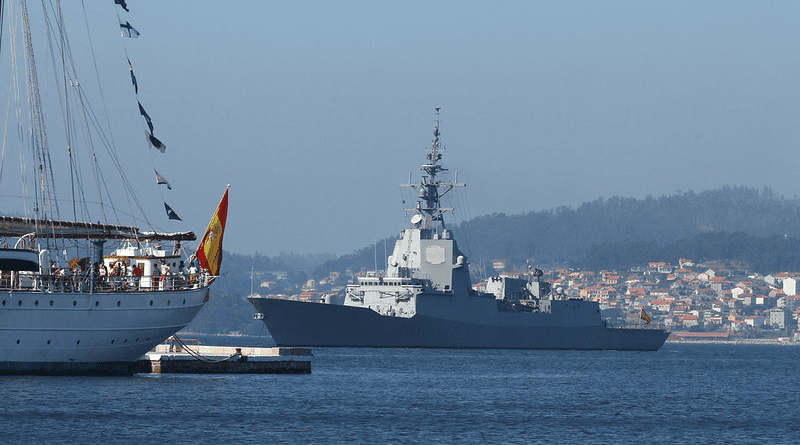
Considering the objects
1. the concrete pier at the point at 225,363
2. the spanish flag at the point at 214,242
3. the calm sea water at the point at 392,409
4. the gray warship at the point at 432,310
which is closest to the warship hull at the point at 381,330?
the gray warship at the point at 432,310

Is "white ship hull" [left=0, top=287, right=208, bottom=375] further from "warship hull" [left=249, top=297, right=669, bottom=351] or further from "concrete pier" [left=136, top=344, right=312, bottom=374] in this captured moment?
"warship hull" [left=249, top=297, right=669, bottom=351]

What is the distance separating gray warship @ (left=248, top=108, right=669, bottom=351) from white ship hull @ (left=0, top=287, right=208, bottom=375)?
115ft

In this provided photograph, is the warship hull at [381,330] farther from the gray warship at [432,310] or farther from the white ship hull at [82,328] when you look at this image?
the white ship hull at [82,328]

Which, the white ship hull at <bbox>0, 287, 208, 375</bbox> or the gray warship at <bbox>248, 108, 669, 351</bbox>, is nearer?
the white ship hull at <bbox>0, 287, 208, 375</bbox>

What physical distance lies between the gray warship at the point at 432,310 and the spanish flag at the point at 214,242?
28676 mm

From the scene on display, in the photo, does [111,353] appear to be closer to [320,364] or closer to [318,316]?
[320,364]

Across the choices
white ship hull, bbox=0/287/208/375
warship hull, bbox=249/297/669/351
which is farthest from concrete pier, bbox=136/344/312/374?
warship hull, bbox=249/297/669/351

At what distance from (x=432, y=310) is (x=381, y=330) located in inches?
160

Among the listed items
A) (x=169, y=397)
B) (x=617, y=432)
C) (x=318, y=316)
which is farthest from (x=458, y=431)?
(x=318, y=316)

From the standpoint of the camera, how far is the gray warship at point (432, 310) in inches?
3287

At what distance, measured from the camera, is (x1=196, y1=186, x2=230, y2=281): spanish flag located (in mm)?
51844

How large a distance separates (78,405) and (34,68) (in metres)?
15.2

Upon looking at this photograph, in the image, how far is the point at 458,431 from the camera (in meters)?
34.4

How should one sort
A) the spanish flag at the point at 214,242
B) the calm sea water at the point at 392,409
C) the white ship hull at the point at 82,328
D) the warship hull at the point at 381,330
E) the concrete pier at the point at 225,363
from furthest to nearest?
the warship hull at the point at 381,330 < the spanish flag at the point at 214,242 < the concrete pier at the point at 225,363 < the white ship hull at the point at 82,328 < the calm sea water at the point at 392,409
